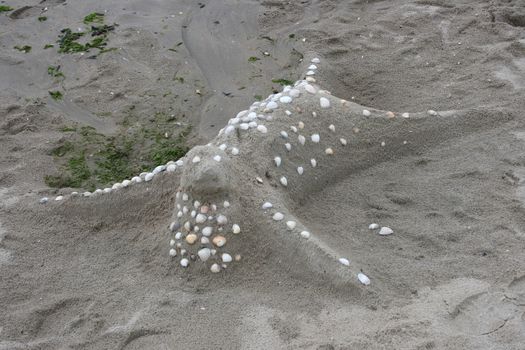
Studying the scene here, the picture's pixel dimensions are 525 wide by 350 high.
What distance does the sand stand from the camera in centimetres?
306

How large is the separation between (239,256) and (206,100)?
2.13 metres

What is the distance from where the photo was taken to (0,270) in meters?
3.64

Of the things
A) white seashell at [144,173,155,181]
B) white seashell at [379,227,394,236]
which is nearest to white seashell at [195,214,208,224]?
white seashell at [144,173,155,181]

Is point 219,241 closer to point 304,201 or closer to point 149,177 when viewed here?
point 304,201

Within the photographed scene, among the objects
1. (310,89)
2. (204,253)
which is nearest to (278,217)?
(204,253)

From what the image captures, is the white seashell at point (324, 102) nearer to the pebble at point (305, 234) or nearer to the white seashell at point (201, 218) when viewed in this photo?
the pebble at point (305, 234)

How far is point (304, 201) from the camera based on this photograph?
3.78 metres

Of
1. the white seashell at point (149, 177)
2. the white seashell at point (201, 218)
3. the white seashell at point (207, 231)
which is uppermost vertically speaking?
the white seashell at point (201, 218)

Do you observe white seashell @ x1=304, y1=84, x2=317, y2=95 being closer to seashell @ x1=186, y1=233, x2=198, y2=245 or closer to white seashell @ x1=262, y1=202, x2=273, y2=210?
white seashell @ x1=262, y1=202, x2=273, y2=210

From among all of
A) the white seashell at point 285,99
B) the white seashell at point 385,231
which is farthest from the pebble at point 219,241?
the white seashell at point 285,99

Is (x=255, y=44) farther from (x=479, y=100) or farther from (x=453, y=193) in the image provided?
(x=453, y=193)

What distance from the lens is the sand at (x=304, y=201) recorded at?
3061mm

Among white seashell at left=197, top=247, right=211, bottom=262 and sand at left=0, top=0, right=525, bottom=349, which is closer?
sand at left=0, top=0, right=525, bottom=349

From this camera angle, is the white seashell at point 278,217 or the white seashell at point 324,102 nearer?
the white seashell at point 278,217
